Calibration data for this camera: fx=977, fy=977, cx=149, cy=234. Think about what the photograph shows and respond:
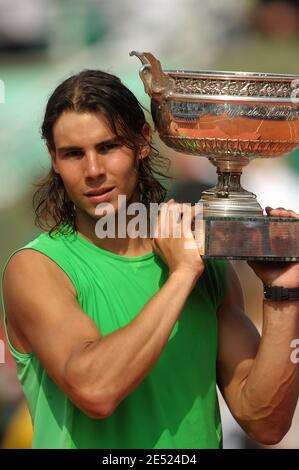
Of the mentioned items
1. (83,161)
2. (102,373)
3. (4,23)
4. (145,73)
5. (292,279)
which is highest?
(4,23)

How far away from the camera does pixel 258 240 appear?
2.30m

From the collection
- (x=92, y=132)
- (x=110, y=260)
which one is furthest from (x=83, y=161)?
(x=110, y=260)

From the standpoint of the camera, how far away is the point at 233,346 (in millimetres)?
2479

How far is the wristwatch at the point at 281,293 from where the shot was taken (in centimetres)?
235

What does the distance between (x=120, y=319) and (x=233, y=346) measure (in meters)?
0.34

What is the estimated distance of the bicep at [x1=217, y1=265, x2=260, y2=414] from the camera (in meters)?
2.47

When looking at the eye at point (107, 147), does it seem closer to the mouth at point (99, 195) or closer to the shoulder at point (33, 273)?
the mouth at point (99, 195)

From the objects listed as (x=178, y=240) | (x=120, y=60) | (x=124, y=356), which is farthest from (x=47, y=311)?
(x=120, y=60)

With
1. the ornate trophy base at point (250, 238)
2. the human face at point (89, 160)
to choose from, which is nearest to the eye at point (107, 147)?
the human face at point (89, 160)

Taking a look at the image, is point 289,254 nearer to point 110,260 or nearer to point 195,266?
point 195,266

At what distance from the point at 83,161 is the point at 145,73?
0.30m

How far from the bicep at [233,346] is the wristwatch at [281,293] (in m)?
0.18

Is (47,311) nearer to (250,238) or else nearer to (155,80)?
(250,238)

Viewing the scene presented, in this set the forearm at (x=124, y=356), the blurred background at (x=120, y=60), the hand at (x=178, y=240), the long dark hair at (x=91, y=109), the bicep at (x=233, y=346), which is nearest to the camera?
the forearm at (x=124, y=356)
